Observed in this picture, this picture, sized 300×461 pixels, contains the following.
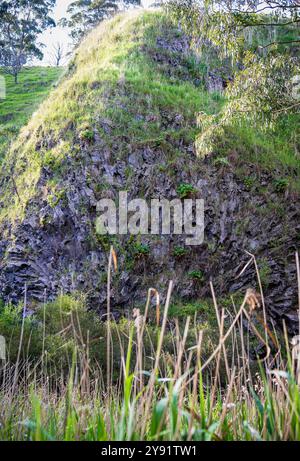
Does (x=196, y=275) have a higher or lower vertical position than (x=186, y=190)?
lower

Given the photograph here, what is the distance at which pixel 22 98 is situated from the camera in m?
27.0

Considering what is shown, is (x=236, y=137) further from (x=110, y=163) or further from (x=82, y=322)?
(x=82, y=322)

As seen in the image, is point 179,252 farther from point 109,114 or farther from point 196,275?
point 109,114

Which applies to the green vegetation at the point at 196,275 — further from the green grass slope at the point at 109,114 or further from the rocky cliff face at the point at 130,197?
the green grass slope at the point at 109,114

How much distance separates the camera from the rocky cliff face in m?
10.2

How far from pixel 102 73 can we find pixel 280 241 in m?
9.59

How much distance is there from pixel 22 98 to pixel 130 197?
63.5 ft

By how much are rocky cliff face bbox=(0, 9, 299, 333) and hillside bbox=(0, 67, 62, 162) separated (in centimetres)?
364

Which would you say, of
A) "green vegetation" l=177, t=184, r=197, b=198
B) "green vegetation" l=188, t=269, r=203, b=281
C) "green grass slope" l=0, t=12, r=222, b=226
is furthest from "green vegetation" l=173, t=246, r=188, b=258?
"green grass slope" l=0, t=12, r=222, b=226

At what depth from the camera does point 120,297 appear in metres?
10.0

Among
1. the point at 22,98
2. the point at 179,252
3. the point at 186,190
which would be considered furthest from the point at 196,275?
the point at 22,98

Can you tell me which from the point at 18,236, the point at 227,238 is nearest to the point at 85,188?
the point at 18,236

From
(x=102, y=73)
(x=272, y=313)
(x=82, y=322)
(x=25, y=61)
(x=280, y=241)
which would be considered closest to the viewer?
(x=82, y=322)

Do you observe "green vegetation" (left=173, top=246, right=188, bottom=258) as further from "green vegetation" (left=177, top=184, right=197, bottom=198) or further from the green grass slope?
the green grass slope
